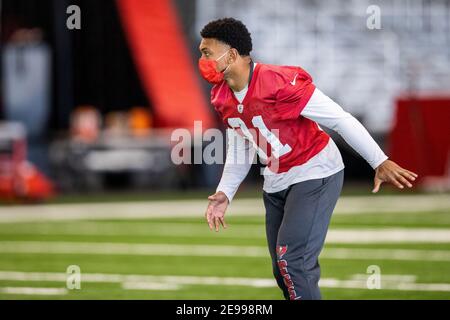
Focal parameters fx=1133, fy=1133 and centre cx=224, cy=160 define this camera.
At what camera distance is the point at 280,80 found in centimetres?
667

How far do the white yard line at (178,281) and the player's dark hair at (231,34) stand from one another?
127 inches

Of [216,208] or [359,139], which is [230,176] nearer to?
[216,208]

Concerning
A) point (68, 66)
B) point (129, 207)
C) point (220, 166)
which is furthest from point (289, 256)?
point (68, 66)

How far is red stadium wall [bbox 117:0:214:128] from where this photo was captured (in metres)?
26.4

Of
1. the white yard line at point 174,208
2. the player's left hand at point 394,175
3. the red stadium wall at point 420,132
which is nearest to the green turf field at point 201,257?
the white yard line at point 174,208

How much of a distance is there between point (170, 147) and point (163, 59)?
4542 millimetres

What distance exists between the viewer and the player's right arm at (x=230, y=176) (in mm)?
7062

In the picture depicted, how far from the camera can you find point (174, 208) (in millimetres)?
18469

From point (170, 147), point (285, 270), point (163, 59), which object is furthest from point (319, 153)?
point (163, 59)

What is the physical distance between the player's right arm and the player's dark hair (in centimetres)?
60

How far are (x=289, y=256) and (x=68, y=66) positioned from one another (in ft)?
65.5

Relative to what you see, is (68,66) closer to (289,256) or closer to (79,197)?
(79,197)

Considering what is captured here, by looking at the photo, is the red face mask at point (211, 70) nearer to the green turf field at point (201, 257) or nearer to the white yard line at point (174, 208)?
the green turf field at point (201, 257)

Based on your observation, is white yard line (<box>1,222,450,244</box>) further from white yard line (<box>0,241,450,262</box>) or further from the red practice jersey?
the red practice jersey
